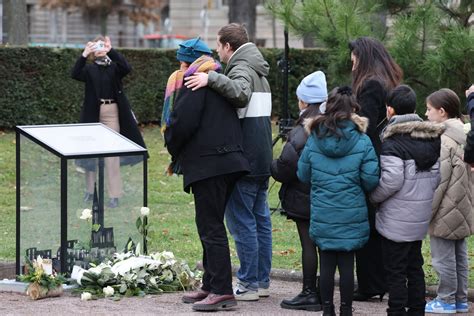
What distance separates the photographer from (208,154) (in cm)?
679

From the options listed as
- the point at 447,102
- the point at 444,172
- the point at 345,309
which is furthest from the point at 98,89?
the point at 345,309

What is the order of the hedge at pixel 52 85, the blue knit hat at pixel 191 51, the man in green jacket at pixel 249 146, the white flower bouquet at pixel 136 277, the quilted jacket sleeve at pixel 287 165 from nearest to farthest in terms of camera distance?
the quilted jacket sleeve at pixel 287 165 → the blue knit hat at pixel 191 51 → the man in green jacket at pixel 249 146 → the white flower bouquet at pixel 136 277 → the hedge at pixel 52 85

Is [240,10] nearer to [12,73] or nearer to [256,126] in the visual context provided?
[12,73]

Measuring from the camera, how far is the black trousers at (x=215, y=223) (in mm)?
6832

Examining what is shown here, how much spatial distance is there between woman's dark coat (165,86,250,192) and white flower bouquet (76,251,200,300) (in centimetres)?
96

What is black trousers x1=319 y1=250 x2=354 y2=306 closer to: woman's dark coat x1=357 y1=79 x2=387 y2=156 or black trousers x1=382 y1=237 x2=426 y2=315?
black trousers x1=382 y1=237 x2=426 y2=315

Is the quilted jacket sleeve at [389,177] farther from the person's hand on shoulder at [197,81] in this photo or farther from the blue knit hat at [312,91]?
the person's hand on shoulder at [197,81]

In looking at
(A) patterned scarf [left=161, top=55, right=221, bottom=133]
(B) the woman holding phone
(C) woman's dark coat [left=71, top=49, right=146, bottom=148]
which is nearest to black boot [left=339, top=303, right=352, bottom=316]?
(A) patterned scarf [left=161, top=55, right=221, bottom=133]

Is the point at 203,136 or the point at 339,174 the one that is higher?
the point at 203,136

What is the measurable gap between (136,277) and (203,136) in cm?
128

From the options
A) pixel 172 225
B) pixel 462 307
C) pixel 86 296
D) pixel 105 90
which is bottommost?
pixel 462 307

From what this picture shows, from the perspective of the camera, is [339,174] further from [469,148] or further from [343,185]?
[469,148]

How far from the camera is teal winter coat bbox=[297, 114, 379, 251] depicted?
6.35 metres

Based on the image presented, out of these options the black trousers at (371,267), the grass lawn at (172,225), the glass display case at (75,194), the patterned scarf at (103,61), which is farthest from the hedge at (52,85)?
the black trousers at (371,267)
